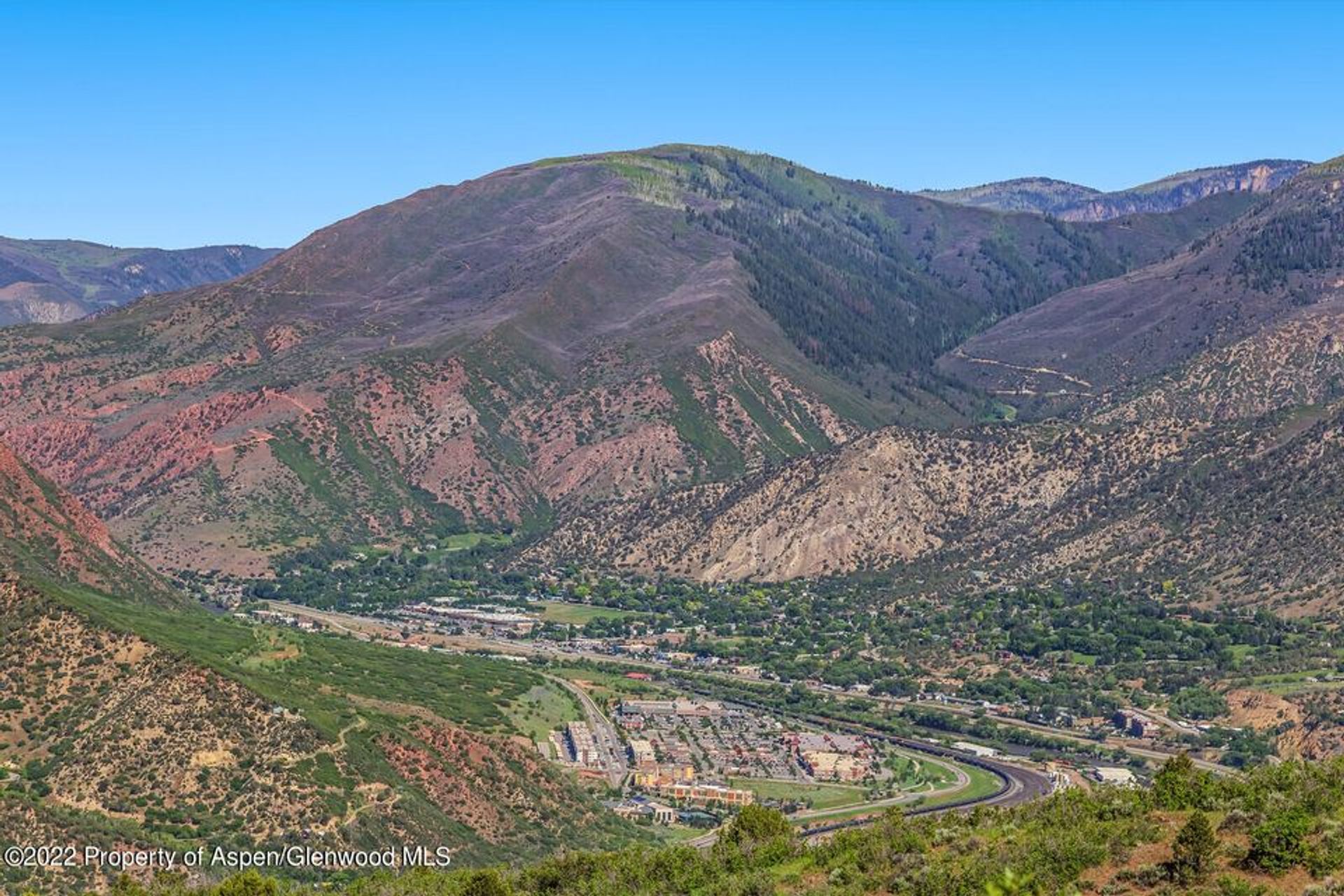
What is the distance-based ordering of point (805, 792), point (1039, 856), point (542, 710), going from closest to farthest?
point (1039, 856) < point (805, 792) < point (542, 710)

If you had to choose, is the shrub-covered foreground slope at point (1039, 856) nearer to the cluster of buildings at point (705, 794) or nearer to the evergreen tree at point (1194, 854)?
the evergreen tree at point (1194, 854)

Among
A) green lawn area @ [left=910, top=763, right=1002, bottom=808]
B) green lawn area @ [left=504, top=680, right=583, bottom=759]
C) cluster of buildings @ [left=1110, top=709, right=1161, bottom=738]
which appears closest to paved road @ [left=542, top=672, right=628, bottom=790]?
green lawn area @ [left=504, top=680, right=583, bottom=759]

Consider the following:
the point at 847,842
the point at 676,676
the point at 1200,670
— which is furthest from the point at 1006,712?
the point at 847,842

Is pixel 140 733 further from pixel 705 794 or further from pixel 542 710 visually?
pixel 542 710

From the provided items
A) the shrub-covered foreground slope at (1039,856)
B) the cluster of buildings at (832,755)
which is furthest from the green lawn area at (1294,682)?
the shrub-covered foreground slope at (1039,856)

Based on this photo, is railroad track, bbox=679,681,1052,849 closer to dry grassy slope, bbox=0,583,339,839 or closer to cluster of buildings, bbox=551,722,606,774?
cluster of buildings, bbox=551,722,606,774

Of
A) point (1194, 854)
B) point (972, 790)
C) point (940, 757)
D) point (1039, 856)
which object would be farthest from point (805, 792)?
point (1194, 854)
